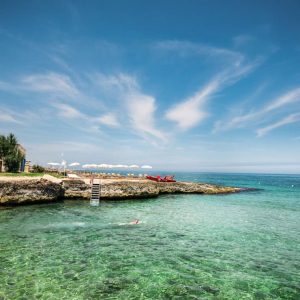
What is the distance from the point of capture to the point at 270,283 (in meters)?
11.0

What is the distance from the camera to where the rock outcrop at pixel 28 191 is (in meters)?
28.0

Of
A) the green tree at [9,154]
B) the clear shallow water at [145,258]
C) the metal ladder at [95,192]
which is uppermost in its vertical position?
the green tree at [9,154]

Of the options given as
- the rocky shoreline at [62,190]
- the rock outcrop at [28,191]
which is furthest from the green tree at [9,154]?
the rock outcrop at [28,191]

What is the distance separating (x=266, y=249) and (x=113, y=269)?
9.68 meters

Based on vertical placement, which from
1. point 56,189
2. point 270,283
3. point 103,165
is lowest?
point 270,283

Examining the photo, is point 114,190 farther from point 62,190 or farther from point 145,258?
point 145,258

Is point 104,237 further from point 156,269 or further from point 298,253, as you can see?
point 298,253

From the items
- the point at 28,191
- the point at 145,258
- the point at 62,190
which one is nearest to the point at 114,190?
the point at 62,190

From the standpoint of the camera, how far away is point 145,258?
1352cm

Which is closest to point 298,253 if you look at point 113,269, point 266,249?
point 266,249

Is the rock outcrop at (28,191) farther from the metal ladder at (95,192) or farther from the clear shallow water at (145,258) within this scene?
the metal ladder at (95,192)

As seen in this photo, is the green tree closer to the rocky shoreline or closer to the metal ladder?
the rocky shoreline

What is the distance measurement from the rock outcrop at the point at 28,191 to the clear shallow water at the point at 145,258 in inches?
164

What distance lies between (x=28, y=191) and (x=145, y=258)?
836 inches
